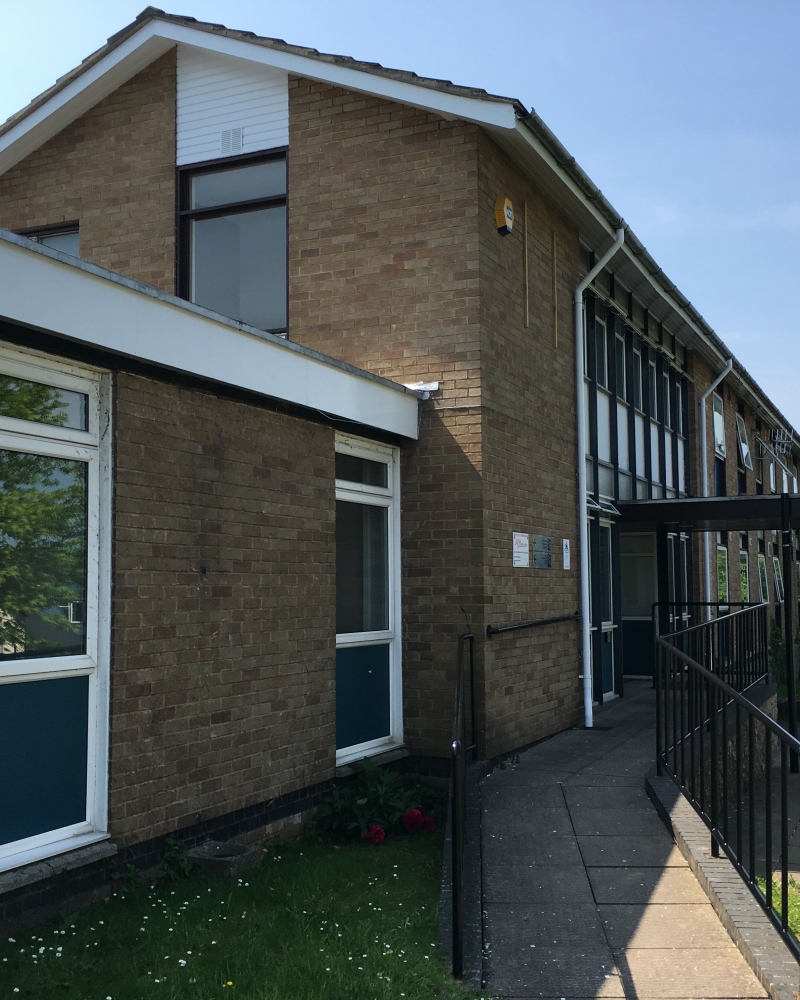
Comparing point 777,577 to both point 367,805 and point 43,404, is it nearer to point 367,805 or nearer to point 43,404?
point 367,805

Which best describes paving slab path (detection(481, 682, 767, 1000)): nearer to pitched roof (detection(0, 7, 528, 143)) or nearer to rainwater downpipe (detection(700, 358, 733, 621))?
pitched roof (detection(0, 7, 528, 143))

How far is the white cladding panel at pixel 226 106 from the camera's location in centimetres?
920

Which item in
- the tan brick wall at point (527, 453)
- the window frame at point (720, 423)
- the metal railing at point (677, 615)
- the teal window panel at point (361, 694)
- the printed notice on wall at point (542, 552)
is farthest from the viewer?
the window frame at point (720, 423)

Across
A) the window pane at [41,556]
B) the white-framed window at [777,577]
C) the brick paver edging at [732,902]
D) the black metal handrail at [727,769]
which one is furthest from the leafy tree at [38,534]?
the white-framed window at [777,577]

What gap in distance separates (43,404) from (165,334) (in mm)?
784

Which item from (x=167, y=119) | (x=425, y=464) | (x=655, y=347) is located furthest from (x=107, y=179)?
(x=655, y=347)

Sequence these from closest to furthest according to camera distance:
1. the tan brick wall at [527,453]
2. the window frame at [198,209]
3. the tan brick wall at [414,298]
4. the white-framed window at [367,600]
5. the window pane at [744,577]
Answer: the white-framed window at [367,600], the tan brick wall at [414,298], the tan brick wall at [527,453], the window frame at [198,209], the window pane at [744,577]

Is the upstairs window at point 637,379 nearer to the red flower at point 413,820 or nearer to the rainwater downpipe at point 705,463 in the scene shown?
the rainwater downpipe at point 705,463

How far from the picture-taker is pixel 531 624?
8.74 metres

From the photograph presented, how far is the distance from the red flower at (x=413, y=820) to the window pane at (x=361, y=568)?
1.43 m

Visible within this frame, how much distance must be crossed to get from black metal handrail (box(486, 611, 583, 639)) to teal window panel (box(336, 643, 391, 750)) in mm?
827

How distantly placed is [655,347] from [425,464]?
6.86 m

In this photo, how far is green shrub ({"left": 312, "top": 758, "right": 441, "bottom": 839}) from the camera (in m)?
6.70

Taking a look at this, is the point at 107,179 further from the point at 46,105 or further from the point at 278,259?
the point at 278,259
